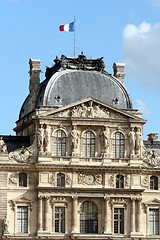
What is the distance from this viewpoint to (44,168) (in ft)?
302

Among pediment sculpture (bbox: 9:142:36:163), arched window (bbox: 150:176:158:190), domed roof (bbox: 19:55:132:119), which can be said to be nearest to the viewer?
pediment sculpture (bbox: 9:142:36:163)

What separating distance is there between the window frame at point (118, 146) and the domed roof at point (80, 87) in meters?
3.63

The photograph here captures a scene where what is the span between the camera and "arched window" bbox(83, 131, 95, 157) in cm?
9362

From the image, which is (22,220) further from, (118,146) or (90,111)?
(90,111)

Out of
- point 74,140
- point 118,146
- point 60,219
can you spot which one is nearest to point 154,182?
point 118,146

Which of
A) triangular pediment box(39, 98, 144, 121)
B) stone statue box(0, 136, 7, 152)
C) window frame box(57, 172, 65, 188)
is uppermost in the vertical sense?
triangular pediment box(39, 98, 144, 121)

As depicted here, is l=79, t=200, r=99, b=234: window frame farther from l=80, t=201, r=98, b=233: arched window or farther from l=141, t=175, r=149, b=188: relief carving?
l=141, t=175, r=149, b=188: relief carving

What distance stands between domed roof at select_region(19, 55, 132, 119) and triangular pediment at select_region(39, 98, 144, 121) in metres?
1.41

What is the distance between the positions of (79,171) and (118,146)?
16.1ft

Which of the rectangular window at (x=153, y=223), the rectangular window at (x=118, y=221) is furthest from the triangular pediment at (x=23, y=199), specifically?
the rectangular window at (x=153, y=223)

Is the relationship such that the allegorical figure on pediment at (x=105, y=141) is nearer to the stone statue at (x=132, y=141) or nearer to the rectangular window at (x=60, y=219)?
the stone statue at (x=132, y=141)

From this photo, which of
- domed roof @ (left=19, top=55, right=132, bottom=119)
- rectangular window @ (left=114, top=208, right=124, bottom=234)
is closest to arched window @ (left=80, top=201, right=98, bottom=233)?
rectangular window @ (left=114, top=208, right=124, bottom=234)

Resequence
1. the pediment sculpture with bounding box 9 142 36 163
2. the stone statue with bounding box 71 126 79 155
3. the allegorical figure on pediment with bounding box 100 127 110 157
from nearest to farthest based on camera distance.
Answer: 1. the pediment sculpture with bounding box 9 142 36 163
2. the stone statue with bounding box 71 126 79 155
3. the allegorical figure on pediment with bounding box 100 127 110 157

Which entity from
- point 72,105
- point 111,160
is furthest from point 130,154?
point 72,105
